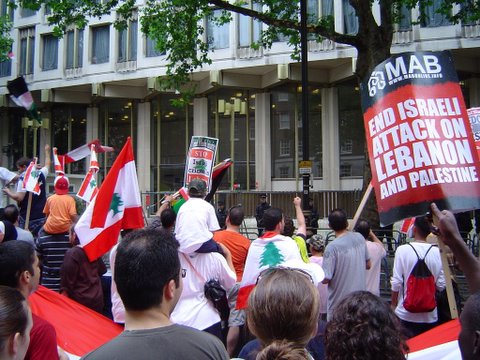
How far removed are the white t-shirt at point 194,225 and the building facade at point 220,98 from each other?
1322cm

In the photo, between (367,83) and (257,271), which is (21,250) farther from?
(367,83)

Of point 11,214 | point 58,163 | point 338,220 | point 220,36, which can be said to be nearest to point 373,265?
point 338,220

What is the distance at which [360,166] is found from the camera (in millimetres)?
22484

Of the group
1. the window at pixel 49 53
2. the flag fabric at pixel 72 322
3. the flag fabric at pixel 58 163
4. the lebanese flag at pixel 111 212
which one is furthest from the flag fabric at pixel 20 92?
the window at pixel 49 53

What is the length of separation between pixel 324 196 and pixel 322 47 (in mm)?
6075

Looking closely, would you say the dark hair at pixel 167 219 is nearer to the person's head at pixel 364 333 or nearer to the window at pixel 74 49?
the person's head at pixel 364 333

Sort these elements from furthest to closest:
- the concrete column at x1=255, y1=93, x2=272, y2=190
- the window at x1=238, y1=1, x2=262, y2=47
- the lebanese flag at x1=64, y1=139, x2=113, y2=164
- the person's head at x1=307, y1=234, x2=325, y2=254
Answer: the concrete column at x1=255, y1=93, x2=272, y2=190 → the window at x1=238, y1=1, x2=262, y2=47 → the lebanese flag at x1=64, y1=139, x2=113, y2=164 → the person's head at x1=307, y1=234, x2=325, y2=254

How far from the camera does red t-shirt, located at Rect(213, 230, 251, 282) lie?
6047mm

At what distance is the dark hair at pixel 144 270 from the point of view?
221 centimetres

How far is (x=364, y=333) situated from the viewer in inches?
82.0

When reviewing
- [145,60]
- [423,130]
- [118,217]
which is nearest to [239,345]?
[118,217]

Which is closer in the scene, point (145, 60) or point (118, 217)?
point (118, 217)

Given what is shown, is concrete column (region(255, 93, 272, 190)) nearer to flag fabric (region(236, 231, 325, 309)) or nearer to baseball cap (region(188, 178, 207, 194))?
baseball cap (region(188, 178, 207, 194))

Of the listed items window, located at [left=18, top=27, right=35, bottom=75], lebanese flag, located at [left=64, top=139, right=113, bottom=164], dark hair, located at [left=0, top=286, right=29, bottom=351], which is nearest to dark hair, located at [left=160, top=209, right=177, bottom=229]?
dark hair, located at [left=0, top=286, right=29, bottom=351]
